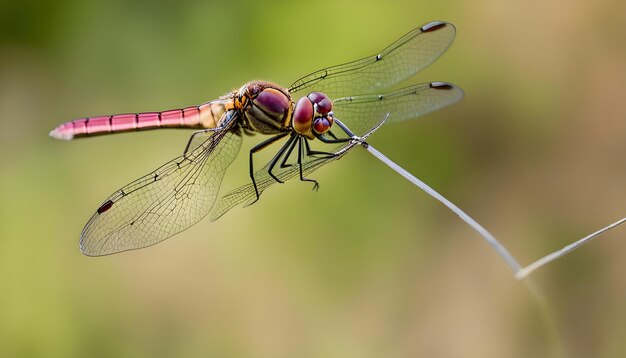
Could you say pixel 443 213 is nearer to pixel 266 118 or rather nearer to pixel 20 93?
pixel 266 118

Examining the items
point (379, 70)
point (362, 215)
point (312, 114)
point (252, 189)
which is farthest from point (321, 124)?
point (362, 215)

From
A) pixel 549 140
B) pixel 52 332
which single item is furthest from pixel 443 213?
pixel 52 332

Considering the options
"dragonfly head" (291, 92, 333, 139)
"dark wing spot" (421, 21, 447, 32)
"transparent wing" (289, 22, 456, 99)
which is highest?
"dark wing spot" (421, 21, 447, 32)

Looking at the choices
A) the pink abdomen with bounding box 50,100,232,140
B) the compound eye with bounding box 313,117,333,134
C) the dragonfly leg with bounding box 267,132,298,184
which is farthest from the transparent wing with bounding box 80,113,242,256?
the compound eye with bounding box 313,117,333,134

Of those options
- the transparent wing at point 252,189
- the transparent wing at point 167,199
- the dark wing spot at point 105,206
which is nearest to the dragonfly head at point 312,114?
the transparent wing at point 252,189

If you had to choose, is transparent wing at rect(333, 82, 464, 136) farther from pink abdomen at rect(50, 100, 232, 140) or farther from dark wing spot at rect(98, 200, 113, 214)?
dark wing spot at rect(98, 200, 113, 214)

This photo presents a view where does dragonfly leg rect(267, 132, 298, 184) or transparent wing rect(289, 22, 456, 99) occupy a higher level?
transparent wing rect(289, 22, 456, 99)
